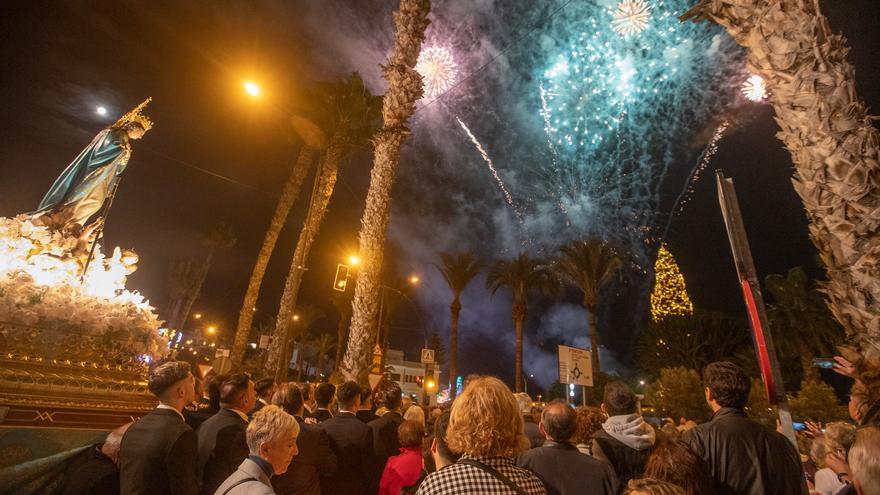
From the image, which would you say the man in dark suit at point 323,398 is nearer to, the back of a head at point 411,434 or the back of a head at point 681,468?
the back of a head at point 411,434

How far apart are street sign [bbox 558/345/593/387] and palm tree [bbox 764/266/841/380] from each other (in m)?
29.8

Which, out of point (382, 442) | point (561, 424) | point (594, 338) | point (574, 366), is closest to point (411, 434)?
point (382, 442)

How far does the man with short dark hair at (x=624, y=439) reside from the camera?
3.53 meters

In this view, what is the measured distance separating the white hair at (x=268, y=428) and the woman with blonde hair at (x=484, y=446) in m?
1.32

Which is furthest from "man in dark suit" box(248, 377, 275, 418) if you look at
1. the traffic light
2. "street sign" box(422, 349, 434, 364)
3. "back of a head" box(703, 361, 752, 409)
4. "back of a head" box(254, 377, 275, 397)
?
"street sign" box(422, 349, 434, 364)

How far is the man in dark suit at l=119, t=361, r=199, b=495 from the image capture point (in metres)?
3.05

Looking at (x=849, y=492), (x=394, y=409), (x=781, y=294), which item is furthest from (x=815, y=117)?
(x=781, y=294)

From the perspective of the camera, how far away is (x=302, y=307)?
48719 millimetres

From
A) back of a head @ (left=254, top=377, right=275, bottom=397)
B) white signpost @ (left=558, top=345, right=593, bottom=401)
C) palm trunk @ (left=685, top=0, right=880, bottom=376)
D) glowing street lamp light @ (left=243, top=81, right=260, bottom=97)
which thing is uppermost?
glowing street lamp light @ (left=243, top=81, right=260, bottom=97)

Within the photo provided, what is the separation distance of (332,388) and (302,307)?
45847 millimetres

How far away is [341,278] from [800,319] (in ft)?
120

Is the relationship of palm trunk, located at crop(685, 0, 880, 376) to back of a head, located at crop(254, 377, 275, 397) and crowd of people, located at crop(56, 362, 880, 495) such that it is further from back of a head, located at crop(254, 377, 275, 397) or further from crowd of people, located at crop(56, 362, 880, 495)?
back of a head, located at crop(254, 377, 275, 397)

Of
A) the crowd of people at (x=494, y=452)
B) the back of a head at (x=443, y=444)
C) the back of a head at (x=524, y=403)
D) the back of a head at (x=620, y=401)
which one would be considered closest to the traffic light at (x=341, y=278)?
the back of a head at (x=524, y=403)

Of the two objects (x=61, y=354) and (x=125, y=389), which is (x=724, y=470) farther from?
(x=61, y=354)
